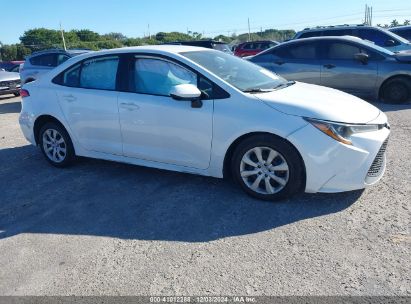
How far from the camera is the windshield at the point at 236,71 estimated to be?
434 cm

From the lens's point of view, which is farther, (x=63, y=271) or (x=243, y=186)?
(x=243, y=186)

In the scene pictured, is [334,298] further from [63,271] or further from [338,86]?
[338,86]

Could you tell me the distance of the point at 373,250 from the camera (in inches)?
123

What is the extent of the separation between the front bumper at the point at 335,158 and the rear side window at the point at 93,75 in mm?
2412

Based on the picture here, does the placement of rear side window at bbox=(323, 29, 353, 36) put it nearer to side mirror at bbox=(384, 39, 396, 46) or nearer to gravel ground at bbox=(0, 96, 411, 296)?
side mirror at bbox=(384, 39, 396, 46)

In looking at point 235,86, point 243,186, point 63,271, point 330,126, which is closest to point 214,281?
point 63,271

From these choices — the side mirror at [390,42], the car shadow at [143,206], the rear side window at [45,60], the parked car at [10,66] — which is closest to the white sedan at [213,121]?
the car shadow at [143,206]

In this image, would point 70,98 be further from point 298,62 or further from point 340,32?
point 340,32

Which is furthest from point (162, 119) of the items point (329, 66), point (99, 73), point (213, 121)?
point (329, 66)

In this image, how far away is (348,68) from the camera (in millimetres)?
8805

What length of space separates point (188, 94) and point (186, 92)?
3 centimetres

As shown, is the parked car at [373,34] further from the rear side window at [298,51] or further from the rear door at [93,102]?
the rear door at [93,102]

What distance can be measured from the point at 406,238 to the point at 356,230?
39cm

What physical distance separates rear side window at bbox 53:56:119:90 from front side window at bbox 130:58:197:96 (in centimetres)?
33
